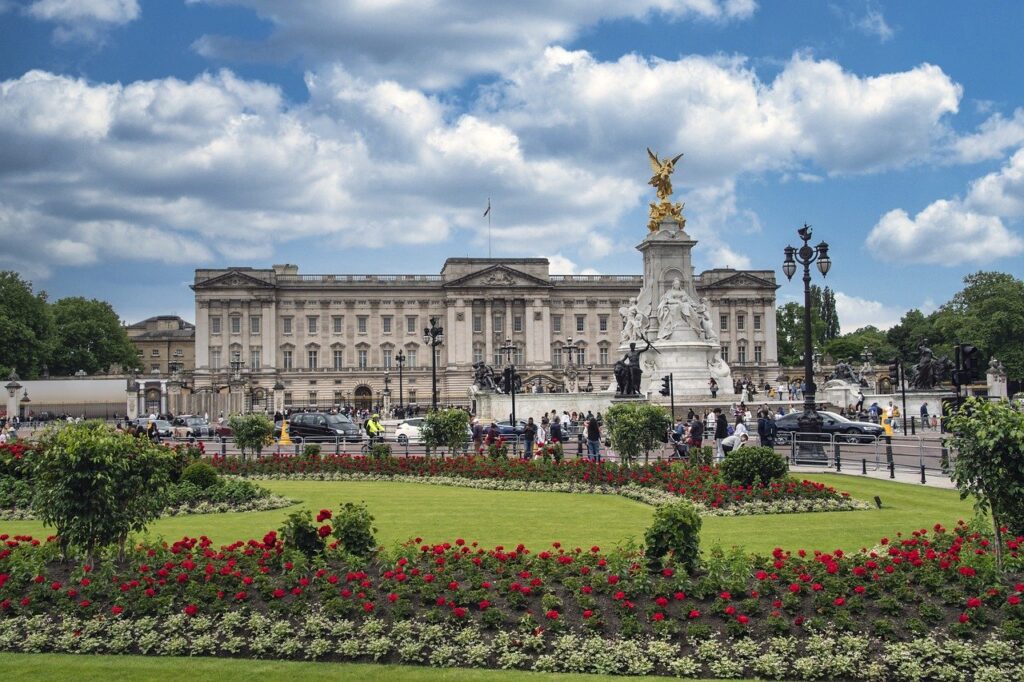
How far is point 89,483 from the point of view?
11.4m

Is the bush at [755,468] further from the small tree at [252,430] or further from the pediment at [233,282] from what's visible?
the pediment at [233,282]

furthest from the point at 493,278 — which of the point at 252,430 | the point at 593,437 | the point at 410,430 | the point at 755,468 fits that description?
the point at 755,468

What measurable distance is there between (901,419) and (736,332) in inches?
2482

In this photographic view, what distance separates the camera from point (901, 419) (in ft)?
160

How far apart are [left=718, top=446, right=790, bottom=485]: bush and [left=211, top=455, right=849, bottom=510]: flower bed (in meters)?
0.21

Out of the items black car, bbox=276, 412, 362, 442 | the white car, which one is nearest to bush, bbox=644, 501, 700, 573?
black car, bbox=276, 412, 362, 442

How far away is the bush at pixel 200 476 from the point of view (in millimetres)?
20016

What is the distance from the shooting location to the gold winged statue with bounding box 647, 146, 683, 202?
52.6 meters

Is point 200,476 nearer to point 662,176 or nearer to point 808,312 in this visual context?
point 808,312

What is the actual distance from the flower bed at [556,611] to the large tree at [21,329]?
89191 mm

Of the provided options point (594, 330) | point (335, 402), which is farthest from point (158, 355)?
point (594, 330)

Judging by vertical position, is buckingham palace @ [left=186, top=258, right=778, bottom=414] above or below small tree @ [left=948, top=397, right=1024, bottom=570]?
above

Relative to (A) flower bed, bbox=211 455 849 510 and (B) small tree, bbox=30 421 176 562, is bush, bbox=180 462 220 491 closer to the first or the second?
(A) flower bed, bbox=211 455 849 510

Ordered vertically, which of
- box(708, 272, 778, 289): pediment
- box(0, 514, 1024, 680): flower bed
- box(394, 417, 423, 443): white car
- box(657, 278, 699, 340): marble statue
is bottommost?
box(0, 514, 1024, 680): flower bed
